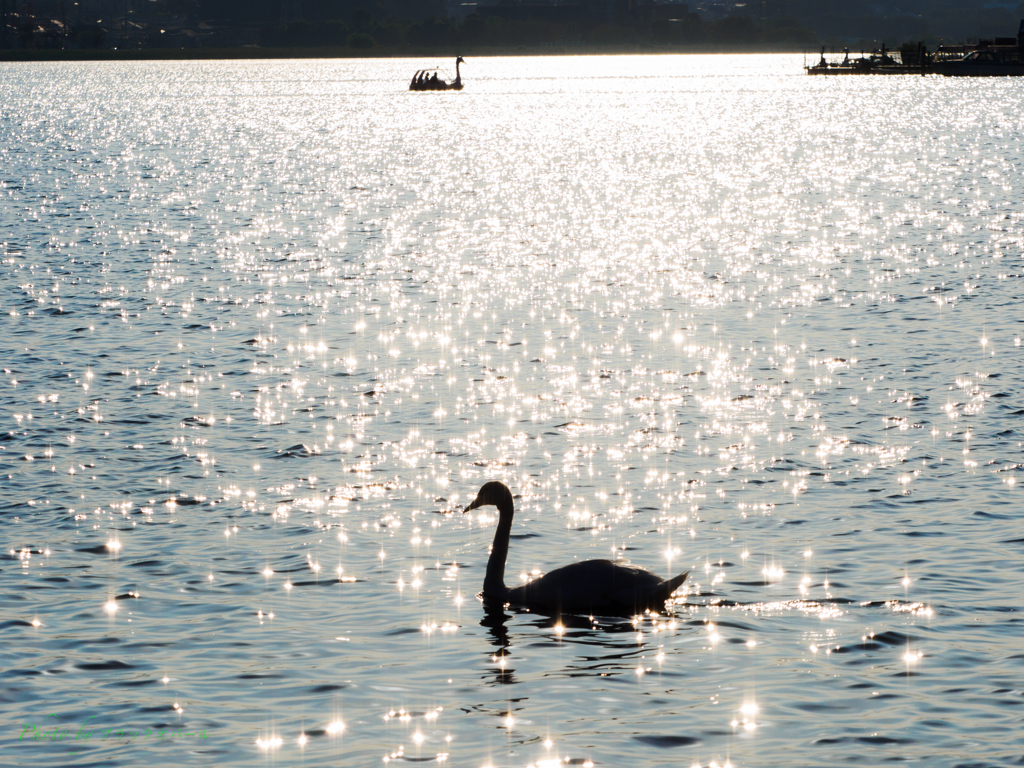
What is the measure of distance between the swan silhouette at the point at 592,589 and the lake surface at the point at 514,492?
0.80ft

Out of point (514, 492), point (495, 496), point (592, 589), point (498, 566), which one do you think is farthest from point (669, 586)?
point (514, 492)

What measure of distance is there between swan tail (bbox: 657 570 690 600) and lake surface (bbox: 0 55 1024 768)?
0.32m

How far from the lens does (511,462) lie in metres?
19.9

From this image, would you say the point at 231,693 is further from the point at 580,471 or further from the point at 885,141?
the point at 885,141

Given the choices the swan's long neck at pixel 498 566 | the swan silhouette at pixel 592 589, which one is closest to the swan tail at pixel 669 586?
the swan silhouette at pixel 592 589

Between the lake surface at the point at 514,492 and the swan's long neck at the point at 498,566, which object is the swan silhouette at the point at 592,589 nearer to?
the swan's long neck at the point at 498,566

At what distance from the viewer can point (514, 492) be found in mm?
18438

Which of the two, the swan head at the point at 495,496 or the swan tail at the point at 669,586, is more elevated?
the swan head at the point at 495,496

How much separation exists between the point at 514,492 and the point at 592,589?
4.92 meters

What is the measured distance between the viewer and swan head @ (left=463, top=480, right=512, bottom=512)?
14.8 meters

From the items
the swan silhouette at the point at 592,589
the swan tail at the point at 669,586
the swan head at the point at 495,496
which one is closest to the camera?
the swan tail at the point at 669,586

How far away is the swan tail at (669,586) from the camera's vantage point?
1352 cm

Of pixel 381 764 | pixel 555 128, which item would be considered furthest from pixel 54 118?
pixel 381 764

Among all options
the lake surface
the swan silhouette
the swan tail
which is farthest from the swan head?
the swan tail
